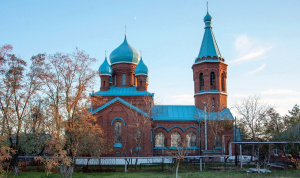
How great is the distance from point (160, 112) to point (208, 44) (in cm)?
824

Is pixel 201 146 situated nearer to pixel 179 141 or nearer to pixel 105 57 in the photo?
pixel 179 141

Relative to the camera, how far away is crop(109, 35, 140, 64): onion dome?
31.2 metres

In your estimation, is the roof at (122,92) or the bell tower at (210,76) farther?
the roof at (122,92)

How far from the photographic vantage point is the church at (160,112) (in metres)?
25.2

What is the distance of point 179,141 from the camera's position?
26.9 meters

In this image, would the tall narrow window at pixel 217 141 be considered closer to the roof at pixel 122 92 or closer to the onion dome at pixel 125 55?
the roof at pixel 122 92

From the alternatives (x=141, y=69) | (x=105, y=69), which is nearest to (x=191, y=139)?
(x=141, y=69)

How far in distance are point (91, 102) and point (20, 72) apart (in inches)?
175

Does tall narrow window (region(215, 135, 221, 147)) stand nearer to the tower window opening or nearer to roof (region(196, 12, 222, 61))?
roof (region(196, 12, 222, 61))

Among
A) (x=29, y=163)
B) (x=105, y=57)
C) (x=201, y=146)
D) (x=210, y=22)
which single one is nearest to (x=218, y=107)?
(x=201, y=146)

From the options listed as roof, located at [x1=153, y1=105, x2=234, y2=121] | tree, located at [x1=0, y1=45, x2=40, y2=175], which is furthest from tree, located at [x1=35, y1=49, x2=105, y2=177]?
roof, located at [x1=153, y1=105, x2=234, y2=121]

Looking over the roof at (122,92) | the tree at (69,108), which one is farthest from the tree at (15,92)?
the roof at (122,92)

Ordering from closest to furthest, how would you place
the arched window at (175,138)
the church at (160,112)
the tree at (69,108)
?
the tree at (69,108) → the church at (160,112) → the arched window at (175,138)

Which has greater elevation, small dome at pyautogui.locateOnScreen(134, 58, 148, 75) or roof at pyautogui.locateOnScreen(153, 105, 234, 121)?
small dome at pyautogui.locateOnScreen(134, 58, 148, 75)
